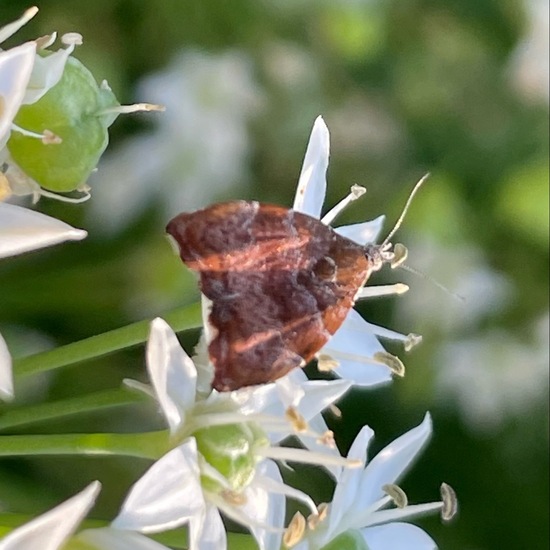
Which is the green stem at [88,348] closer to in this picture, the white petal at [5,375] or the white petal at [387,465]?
the white petal at [5,375]

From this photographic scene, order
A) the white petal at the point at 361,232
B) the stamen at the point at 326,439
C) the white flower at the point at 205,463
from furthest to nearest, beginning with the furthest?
1. the white petal at the point at 361,232
2. the stamen at the point at 326,439
3. the white flower at the point at 205,463

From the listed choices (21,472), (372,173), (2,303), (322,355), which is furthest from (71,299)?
(322,355)

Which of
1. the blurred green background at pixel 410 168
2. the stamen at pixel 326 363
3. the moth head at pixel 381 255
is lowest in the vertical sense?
the blurred green background at pixel 410 168

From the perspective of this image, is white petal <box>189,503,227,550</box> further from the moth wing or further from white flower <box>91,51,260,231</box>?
white flower <box>91,51,260,231</box>

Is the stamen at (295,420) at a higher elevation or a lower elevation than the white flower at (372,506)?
higher

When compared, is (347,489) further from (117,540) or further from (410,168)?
(410,168)

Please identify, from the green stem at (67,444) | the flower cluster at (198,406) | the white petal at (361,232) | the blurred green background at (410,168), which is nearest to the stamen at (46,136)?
the flower cluster at (198,406)

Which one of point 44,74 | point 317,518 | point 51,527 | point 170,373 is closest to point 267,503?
point 317,518
